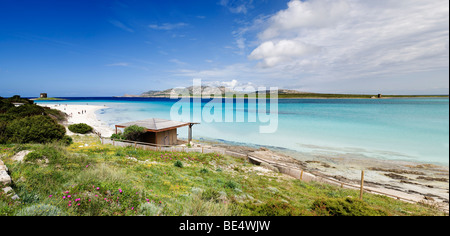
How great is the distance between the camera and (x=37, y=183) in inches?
174

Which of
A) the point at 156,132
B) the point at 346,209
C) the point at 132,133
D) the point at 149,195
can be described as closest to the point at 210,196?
the point at 149,195

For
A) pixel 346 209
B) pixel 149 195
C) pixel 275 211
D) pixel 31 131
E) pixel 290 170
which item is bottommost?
pixel 290 170

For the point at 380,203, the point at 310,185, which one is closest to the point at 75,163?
the point at 310,185

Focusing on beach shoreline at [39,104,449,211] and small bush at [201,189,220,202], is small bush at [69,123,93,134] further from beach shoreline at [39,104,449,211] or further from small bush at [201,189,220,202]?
small bush at [201,189,220,202]

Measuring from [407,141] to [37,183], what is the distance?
3726 centimetres

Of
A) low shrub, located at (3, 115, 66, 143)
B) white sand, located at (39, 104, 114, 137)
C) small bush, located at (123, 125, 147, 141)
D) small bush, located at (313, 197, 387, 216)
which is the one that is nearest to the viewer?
small bush, located at (313, 197, 387, 216)

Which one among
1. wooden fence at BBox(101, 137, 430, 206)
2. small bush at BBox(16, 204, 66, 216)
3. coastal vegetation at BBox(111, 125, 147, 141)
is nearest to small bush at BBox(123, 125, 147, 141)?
coastal vegetation at BBox(111, 125, 147, 141)

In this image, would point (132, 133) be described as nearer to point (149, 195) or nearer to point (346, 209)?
point (149, 195)

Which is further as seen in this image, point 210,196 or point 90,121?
point 90,121

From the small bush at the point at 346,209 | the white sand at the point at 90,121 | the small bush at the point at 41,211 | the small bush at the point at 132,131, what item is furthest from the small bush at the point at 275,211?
the white sand at the point at 90,121

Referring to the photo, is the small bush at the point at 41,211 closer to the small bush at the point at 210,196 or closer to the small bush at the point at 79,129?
the small bush at the point at 210,196
